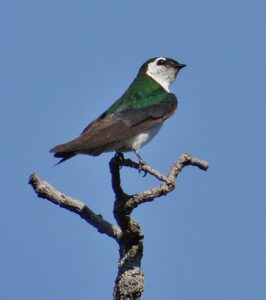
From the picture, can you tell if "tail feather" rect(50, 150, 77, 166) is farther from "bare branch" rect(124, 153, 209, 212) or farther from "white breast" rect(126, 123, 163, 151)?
"white breast" rect(126, 123, 163, 151)

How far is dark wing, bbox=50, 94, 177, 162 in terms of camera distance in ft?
21.8

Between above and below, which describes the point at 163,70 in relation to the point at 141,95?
above

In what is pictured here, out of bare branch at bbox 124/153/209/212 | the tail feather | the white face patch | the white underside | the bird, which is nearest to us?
bare branch at bbox 124/153/209/212

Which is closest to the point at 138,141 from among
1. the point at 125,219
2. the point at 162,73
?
the point at 162,73

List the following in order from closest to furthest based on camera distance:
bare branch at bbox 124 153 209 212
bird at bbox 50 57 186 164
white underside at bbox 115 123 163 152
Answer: bare branch at bbox 124 153 209 212 < bird at bbox 50 57 186 164 < white underside at bbox 115 123 163 152

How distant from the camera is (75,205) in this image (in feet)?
18.2

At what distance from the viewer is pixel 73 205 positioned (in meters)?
5.54

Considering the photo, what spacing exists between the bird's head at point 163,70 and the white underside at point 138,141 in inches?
63.1

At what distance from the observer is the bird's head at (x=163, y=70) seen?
959 centimetres

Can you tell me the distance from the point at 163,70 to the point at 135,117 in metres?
1.74

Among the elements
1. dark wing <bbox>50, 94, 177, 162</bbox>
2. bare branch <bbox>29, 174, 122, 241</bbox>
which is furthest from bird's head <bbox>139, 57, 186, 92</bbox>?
bare branch <bbox>29, 174, 122, 241</bbox>

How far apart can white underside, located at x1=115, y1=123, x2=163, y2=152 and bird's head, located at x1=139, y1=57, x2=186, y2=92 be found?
1604mm

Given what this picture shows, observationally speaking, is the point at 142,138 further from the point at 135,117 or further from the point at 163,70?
the point at 163,70

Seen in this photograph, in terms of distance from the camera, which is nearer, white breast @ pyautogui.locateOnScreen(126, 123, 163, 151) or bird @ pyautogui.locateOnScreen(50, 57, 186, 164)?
bird @ pyautogui.locateOnScreen(50, 57, 186, 164)
